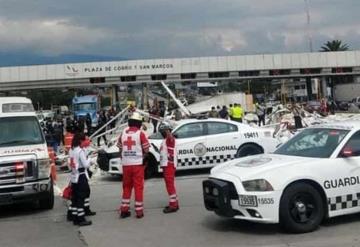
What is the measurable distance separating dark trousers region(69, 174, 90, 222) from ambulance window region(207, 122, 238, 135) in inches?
263

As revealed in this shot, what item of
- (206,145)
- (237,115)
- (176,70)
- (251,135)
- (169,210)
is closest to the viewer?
(169,210)

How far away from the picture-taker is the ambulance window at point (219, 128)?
15.9 metres

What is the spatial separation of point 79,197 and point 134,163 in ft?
3.53

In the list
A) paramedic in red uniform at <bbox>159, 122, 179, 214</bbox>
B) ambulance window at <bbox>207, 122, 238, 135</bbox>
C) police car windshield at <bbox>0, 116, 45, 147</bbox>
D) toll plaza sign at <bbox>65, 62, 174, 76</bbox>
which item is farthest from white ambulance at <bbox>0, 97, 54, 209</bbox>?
toll plaza sign at <bbox>65, 62, 174, 76</bbox>

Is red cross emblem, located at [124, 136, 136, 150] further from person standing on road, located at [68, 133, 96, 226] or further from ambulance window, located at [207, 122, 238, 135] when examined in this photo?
ambulance window, located at [207, 122, 238, 135]

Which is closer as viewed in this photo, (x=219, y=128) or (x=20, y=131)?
(x=20, y=131)

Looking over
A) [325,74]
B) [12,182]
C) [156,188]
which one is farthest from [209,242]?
[325,74]

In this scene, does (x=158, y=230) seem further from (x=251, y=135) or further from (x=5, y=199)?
(x=251, y=135)

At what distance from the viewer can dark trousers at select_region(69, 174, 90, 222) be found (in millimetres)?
9547

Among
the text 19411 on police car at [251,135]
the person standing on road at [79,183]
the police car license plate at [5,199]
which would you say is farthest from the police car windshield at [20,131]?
the text 19411 on police car at [251,135]

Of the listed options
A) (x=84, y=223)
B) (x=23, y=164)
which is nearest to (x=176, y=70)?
(x=23, y=164)

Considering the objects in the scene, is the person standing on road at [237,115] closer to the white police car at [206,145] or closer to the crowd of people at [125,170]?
the white police car at [206,145]

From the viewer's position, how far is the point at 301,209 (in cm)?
793

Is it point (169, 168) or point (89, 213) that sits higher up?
point (169, 168)
